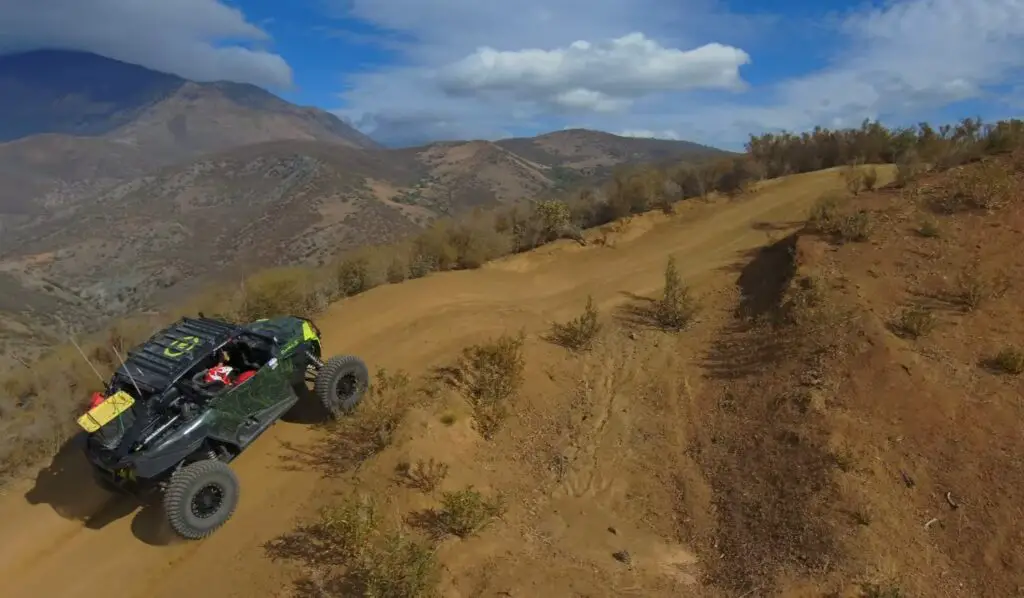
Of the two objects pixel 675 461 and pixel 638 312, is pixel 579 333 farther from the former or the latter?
pixel 675 461

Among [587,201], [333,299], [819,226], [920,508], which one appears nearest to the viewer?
[920,508]

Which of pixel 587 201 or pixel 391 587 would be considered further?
pixel 587 201

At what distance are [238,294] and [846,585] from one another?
37.6ft

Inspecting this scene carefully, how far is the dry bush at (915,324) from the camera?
818cm

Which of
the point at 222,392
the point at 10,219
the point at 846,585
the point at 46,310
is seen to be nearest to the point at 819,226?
the point at 846,585

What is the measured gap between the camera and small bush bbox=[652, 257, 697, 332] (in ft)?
34.4

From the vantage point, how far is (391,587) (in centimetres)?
532

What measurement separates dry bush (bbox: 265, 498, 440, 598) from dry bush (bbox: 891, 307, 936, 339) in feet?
23.0

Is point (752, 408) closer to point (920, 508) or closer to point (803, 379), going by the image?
point (803, 379)

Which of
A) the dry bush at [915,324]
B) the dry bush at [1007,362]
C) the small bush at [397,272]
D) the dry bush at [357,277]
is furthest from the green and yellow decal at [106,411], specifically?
the dry bush at [1007,362]

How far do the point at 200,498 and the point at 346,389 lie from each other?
7.61ft

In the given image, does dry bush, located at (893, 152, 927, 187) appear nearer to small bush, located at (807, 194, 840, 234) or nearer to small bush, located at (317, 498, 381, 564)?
small bush, located at (807, 194, 840, 234)

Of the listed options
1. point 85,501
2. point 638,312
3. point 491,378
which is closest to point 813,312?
point 638,312

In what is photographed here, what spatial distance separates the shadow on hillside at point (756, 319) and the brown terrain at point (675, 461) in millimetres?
66
